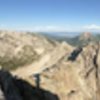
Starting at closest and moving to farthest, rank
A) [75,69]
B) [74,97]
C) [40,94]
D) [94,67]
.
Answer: [40,94] < [74,97] < [75,69] < [94,67]

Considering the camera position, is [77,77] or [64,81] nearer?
[64,81]

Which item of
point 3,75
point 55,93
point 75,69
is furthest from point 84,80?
point 3,75

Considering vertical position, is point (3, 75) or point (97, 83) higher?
point (3, 75)

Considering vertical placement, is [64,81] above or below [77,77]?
above

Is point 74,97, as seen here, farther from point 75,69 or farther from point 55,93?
point 75,69

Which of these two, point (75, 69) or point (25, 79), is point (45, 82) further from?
point (75, 69)

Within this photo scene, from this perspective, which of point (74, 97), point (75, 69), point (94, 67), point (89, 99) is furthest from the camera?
point (94, 67)

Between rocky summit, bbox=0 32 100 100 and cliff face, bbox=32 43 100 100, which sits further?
cliff face, bbox=32 43 100 100

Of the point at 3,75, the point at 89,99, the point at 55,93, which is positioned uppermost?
the point at 3,75

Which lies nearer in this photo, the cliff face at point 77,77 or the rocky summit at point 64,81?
the rocky summit at point 64,81

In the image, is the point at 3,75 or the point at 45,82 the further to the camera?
the point at 45,82
